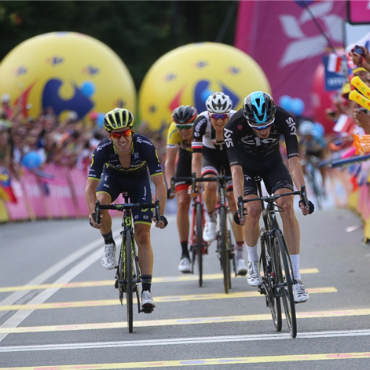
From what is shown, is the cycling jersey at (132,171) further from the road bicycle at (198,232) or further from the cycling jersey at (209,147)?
the road bicycle at (198,232)

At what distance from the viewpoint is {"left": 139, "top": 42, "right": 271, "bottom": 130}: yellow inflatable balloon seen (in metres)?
29.5

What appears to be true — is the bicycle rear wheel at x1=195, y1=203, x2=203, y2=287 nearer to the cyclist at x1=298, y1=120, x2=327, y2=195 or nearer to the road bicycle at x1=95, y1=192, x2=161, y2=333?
the road bicycle at x1=95, y1=192, x2=161, y2=333

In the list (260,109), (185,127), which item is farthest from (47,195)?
(260,109)

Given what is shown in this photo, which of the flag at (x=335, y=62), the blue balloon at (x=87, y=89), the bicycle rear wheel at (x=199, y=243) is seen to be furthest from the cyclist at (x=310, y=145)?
the bicycle rear wheel at (x=199, y=243)

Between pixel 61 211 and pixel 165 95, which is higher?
pixel 165 95

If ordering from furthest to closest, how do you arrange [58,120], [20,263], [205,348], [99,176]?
[58,120], [20,263], [99,176], [205,348]

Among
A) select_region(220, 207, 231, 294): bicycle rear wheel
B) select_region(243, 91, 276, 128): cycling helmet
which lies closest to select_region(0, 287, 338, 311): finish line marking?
select_region(220, 207, 231, 294): bicycle rear wheel

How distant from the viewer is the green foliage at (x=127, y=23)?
47.2 metres

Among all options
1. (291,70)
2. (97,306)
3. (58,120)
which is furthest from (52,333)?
(291,70)

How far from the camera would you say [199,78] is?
2983 centimetres

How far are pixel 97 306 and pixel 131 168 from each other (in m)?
1.71

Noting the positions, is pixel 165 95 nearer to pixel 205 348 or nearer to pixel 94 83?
pixel 94 83

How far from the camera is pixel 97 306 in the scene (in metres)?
9.35

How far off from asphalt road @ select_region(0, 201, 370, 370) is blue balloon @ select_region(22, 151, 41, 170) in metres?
7.60
